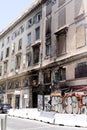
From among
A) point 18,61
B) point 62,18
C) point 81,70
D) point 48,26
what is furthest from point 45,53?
point 18,61

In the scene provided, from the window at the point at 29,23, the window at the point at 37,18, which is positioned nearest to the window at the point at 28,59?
the window at the point at 29,23

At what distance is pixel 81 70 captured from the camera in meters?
32.8

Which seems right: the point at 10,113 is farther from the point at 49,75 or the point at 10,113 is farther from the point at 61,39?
the point at 61,39

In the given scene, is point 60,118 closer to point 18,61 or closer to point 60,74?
point 60,74

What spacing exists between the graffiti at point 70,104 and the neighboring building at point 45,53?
40.5 inches

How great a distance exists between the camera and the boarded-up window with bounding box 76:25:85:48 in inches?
1320

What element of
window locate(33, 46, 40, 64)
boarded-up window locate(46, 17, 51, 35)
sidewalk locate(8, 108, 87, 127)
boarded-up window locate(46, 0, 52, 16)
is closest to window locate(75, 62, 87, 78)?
sidewalk locate(8, 108, 87, 127)

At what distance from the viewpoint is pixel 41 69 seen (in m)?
42.8

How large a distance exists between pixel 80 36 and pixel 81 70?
3995 millimetres

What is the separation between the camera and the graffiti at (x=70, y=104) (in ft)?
101

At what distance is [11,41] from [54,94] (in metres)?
24.2

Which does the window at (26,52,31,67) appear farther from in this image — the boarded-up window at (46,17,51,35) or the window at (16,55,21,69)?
the boarded-up window at (46,17,51,35)

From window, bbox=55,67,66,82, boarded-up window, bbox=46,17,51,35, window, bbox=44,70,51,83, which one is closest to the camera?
window, bbox=55,67,66,82

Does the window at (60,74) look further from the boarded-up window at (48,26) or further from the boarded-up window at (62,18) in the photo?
the boarded-up window at (48,26)
